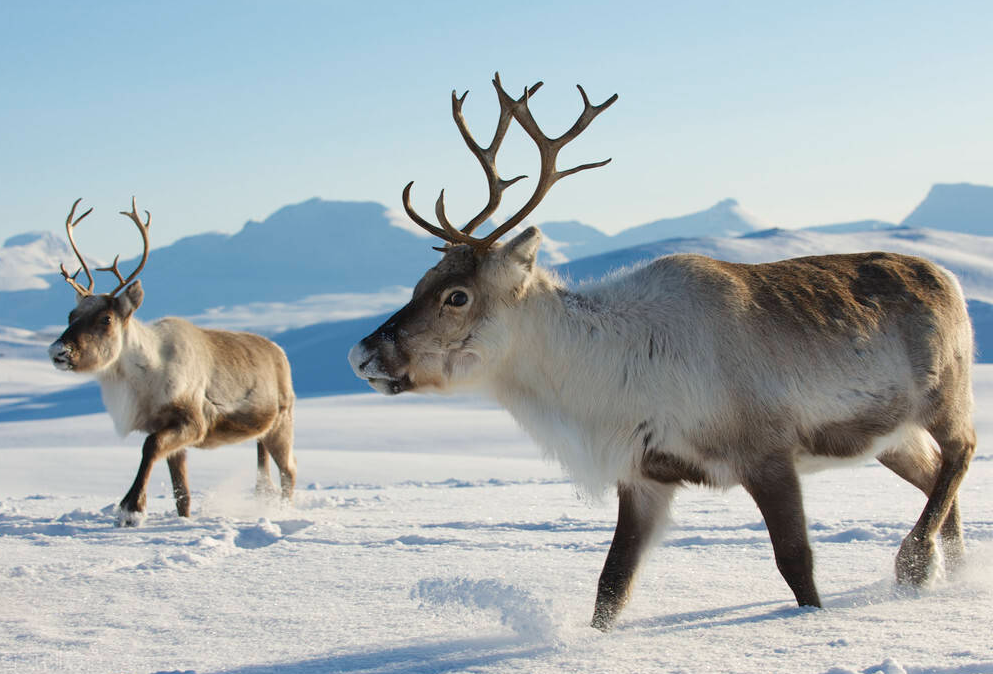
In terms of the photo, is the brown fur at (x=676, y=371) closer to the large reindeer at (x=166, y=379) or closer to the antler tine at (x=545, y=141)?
the antler tine at (x=545, y=141)

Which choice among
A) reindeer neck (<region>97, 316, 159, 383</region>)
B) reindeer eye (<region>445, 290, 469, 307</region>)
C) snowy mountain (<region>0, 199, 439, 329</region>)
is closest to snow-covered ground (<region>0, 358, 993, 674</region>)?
reindeer neck (<region>97, 316, 159, 383</region>)

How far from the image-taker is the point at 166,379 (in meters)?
7.82

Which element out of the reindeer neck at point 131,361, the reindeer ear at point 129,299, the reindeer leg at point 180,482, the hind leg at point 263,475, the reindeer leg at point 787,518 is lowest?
the hind leg at point 263,475

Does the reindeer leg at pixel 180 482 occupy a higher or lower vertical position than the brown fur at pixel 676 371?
lower

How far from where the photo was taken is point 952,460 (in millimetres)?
4480

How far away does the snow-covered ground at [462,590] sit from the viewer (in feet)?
10.6

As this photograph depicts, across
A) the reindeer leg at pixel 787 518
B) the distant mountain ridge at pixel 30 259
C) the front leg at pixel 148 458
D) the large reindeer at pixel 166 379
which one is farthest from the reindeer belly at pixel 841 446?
the distant mountain ridge at pixel 30 259

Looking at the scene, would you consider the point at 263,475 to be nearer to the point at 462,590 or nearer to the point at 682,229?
the point at 462,590

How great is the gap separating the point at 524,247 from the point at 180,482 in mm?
4745

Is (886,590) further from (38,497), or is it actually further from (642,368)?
(38,497)

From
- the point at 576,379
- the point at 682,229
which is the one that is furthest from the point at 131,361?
the point at 682,229

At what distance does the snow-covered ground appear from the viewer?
323cm

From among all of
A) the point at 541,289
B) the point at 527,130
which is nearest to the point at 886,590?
the point at 541,289

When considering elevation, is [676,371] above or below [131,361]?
above
